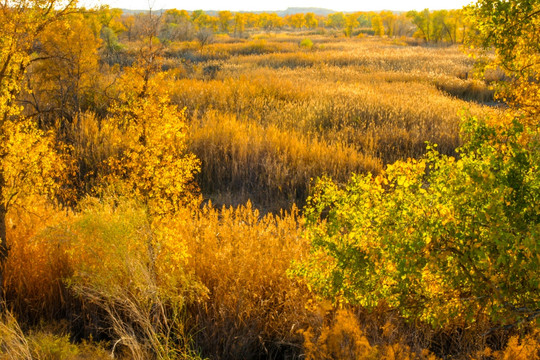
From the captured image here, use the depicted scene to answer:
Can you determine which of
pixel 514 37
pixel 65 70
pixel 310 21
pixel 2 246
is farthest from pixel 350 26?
pixel 2 246

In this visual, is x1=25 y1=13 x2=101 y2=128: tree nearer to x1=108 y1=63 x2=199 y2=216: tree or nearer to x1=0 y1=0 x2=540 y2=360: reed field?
x1=0 y1=0 x2=540 y2=360: reed field

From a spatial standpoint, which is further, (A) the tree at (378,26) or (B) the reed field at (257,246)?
(A) the tree at (378,26)

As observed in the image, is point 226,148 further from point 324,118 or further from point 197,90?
point 197,90

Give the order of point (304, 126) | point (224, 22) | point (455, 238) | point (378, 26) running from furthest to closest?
point (224, 22) < point (378, 26) < point (304, 126) < point (455, 238)

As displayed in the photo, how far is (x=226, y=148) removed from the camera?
803 cm

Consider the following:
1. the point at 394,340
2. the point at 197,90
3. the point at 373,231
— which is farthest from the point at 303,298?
the point at 197,90

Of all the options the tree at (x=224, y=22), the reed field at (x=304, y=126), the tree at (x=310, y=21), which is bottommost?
the reed field at (x=304, y=126)

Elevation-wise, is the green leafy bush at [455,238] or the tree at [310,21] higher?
the tree at [310,21]

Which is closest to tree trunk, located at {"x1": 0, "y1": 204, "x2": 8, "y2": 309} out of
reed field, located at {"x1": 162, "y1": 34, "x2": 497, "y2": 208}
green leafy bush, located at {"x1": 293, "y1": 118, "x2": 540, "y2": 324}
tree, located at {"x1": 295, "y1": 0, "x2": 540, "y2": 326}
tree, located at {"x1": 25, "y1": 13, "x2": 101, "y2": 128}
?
tree, located at {"x1": 295, "y1": 0, "x2": 540, "y2": 326}

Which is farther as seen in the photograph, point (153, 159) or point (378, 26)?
point (378, 26)

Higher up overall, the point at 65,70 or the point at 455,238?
the point at 65,70

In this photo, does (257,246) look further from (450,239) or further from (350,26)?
(350,26)

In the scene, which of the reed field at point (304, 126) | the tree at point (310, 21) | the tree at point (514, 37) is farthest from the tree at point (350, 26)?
the tree at point (514, 37)

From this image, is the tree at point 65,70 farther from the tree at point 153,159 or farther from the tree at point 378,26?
the tree at point 378,26
